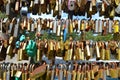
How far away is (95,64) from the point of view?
14.7 ft

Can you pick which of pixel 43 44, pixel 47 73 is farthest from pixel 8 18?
pixel 47 73

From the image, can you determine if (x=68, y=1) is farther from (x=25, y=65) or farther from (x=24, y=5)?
(x=25, y=65)

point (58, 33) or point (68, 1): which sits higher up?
point (68, 1)

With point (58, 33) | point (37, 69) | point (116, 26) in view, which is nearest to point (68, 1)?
point (58, 33)

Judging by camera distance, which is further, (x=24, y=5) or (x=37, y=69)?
(x=24, y=5)

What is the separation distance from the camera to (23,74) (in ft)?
14.8

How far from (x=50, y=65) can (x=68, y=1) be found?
95cm

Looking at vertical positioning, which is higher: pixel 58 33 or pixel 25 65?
pixel 58 33

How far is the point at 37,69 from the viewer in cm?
444

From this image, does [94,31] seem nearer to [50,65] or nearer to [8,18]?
[50,65]

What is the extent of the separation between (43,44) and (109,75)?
3.39 ft

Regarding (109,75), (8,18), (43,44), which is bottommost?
(109,75)

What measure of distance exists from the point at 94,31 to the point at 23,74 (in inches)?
47.0

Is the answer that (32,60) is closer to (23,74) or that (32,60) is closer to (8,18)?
(23,74)
